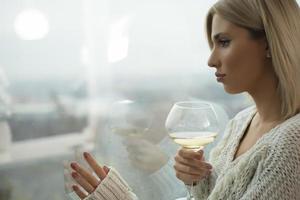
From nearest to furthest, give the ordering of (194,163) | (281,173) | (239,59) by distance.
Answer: (281,173) → (239,59) → (194,163)

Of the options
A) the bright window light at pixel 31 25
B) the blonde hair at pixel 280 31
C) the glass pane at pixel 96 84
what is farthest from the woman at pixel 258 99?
the bright window light at pixel 31 25

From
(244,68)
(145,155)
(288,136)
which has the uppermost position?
(244,68)

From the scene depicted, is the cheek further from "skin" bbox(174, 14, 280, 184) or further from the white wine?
the white wine

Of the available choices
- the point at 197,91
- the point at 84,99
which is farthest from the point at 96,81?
the point at 197,91

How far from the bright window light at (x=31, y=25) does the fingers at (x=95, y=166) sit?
14.0 inches

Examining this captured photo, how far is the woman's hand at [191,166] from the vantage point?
1.22 m

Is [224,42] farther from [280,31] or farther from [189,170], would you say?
[189,170]

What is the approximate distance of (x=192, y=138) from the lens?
1.20 meters

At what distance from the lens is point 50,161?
1345 millimetres

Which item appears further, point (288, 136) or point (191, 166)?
point (191, 166)

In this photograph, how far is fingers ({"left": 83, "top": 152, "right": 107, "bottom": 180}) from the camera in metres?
1.25

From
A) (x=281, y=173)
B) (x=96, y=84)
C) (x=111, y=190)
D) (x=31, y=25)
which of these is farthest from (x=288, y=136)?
(x=31, y=25)

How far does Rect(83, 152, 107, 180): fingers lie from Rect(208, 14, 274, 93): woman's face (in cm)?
40

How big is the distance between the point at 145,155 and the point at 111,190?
27 centimetres
